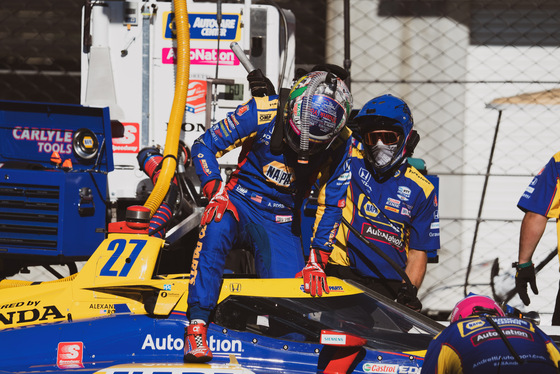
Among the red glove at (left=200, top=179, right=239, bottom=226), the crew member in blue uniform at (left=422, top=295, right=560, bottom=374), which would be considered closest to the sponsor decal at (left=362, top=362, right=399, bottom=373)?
the crew member in blue uniform at (left=422, top=295, right=560, bottom=374)

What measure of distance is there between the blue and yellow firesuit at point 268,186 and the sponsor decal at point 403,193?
1.48 feet

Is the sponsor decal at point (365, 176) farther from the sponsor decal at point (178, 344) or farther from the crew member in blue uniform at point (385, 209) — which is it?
the sponsor decal at point (178, 344)

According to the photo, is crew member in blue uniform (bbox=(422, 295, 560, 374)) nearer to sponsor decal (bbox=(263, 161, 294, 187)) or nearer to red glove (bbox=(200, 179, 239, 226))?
red glove (bbox=(200, 179, 239, 226))

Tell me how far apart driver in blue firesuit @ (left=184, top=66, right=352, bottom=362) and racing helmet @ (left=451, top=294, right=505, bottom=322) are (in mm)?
820

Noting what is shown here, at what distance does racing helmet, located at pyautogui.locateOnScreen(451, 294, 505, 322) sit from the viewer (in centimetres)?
319

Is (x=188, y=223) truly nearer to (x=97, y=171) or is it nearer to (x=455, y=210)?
(x=97, y=171)

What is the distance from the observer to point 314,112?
13.5 ft

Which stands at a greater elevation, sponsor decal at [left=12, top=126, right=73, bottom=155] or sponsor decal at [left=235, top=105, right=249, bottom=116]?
sponsor decal at [left=235, top=105, right=249, bottom=116]

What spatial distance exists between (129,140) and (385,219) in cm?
240

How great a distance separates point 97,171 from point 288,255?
1.80m

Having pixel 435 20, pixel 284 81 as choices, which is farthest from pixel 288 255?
pixel 435 20

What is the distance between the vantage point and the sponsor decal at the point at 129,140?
6.16m

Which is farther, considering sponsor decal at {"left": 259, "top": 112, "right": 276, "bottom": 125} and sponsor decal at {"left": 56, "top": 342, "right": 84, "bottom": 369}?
sponsor decal at {"left": 259, "top": 112, "right": 276, "bottom": 125}

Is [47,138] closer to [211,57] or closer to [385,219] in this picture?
[211,57]
